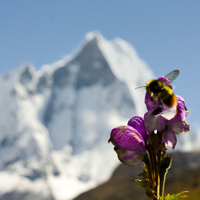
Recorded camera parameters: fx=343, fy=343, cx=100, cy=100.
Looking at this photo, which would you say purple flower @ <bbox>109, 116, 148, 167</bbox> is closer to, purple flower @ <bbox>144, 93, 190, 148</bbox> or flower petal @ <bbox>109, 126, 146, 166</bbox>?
flower petal @ <bbox>109, 126, 146, 166</bbox>

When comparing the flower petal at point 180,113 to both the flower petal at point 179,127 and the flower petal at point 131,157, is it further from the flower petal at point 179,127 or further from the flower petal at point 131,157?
the flower petal at point 131,157

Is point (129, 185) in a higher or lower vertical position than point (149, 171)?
higher

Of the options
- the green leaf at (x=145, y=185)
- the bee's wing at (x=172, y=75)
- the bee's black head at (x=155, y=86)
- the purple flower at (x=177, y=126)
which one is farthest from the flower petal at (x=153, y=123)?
the bee's wing at (x=172, y=75)

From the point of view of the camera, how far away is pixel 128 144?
11.0 ft

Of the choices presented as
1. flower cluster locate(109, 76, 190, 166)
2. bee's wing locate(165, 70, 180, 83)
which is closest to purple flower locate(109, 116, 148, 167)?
flower cluster locate(109, 76, 190, 166)

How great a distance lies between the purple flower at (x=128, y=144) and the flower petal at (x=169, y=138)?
231mm

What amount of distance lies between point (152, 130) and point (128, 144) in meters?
0.27

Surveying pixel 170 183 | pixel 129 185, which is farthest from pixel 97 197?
pixel 170 183

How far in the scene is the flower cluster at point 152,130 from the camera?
3273 mm

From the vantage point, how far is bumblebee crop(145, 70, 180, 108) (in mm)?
3209

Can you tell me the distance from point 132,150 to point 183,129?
0.53 m

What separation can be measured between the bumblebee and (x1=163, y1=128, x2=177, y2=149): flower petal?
0.29 meters

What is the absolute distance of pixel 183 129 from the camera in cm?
330

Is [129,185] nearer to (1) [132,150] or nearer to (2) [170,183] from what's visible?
(2) [170,183]
